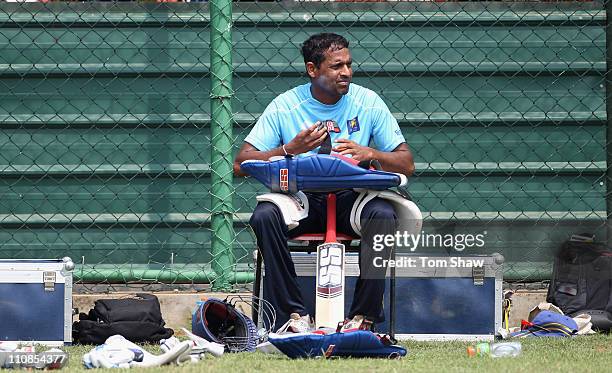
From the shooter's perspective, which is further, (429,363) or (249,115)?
(249,115)

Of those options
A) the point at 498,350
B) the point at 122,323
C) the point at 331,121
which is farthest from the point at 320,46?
the point at 498,350

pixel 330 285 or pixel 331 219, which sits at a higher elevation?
pixel 331 219

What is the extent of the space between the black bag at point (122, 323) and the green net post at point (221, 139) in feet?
3.13

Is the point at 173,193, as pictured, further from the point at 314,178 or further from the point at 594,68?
the point at 594,68

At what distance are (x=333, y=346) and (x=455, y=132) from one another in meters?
2.82

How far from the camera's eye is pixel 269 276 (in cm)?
574

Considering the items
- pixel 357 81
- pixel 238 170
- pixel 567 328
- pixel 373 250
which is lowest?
pixel 567 328

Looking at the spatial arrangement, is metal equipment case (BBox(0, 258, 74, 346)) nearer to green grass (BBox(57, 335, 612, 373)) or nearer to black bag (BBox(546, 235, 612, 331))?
green grass (BBox(57, 335, 612, 373))

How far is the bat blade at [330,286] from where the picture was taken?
18.2 ft

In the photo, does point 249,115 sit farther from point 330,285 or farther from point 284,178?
point 330,285

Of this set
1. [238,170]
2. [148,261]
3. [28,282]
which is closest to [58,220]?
[148,261]

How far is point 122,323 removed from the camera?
6.02 m

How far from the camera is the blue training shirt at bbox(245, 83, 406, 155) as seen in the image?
20.3 feet

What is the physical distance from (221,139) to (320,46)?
42.7 inches
